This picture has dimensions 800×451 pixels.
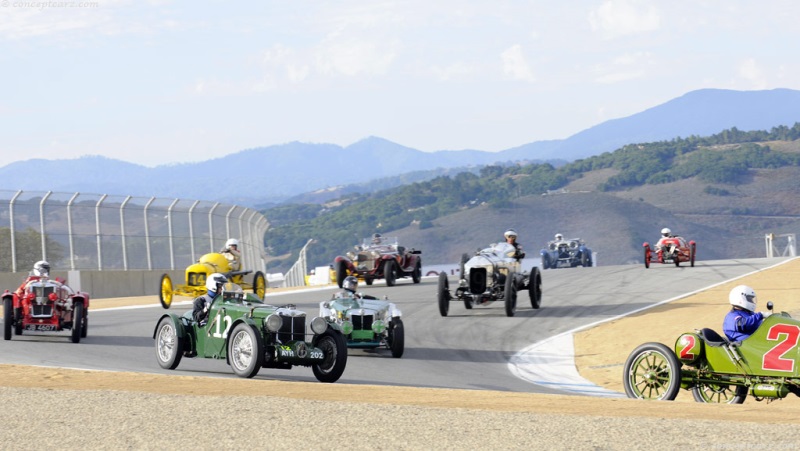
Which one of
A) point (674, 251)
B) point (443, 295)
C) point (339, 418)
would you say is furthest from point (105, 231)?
point (339, 418)

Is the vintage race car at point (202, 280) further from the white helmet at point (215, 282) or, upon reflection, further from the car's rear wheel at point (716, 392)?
the car's rear wheel at point (716, 392)

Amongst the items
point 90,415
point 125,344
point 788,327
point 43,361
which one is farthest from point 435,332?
point 90,415

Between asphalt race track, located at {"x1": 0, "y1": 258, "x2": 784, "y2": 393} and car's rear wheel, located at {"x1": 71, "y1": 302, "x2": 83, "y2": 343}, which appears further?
car's rear wheel, located at {"x1": 71, "y1": 302, "x2": 83, "y2": 343}

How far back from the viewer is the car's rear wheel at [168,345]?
16.4 m

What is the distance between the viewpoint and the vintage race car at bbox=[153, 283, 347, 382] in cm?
1512

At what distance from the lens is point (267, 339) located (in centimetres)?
1530

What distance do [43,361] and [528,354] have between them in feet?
27.4

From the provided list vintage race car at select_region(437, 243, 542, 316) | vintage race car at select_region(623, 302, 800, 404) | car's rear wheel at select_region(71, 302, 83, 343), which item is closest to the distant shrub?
vintage race car at select_region(437, 243, 542, 316)

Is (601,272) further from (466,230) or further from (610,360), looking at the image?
(466,230)

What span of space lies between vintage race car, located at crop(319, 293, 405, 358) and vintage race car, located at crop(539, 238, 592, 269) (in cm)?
3330

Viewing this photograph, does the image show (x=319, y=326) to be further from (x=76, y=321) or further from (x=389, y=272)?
(x=389, y=272)

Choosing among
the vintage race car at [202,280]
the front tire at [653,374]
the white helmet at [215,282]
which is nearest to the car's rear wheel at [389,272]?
the vintage race car at [202,280]

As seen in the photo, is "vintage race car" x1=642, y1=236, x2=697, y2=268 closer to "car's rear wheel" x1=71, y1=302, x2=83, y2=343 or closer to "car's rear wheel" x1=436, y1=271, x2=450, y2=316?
"car's rear wheel" x1=436, y1=271, x2=450, y2=316

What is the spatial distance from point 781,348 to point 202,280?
17.2 meters
